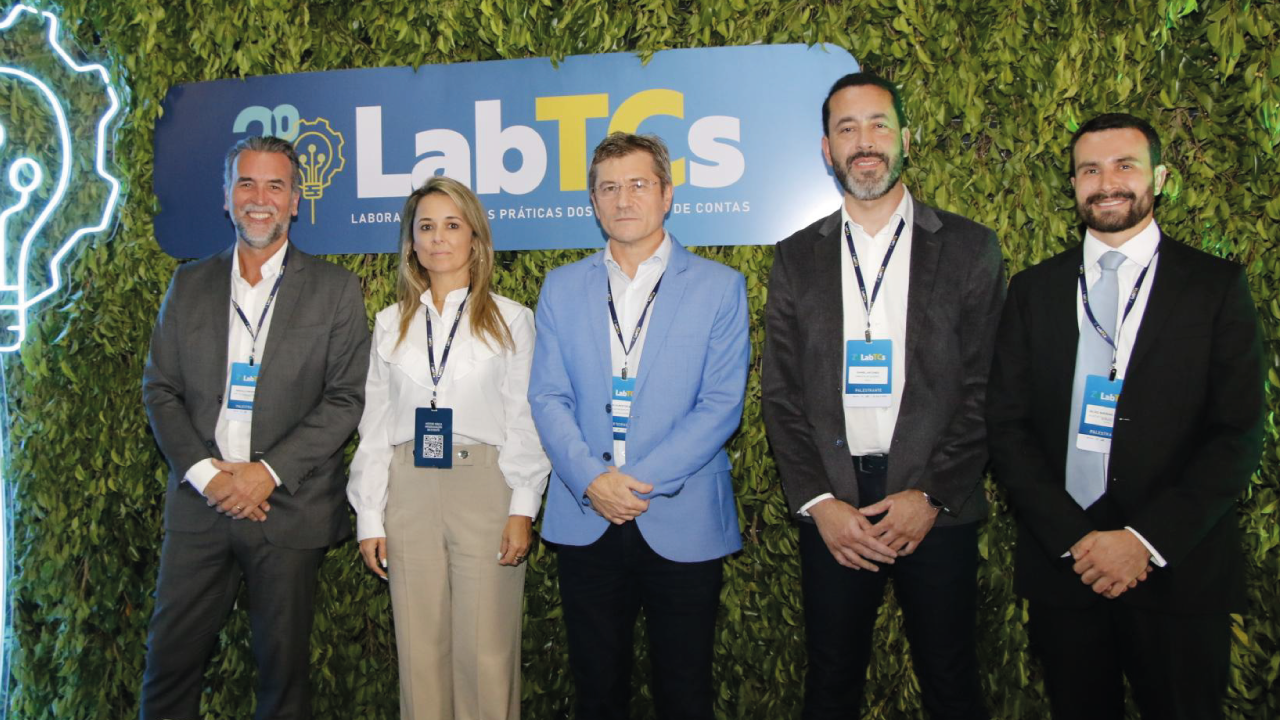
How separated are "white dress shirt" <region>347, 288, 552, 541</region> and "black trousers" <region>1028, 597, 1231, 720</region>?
140cm

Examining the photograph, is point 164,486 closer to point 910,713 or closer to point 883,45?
point 910,713

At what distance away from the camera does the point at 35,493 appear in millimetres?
3283

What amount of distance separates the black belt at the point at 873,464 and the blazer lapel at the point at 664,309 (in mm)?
592

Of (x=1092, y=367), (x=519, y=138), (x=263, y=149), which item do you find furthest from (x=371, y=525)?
(x=1092, y=367)

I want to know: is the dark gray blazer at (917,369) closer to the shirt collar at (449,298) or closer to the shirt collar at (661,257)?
the shirt collar at (661,257)

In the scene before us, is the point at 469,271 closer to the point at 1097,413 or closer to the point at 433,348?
the point at 433,348

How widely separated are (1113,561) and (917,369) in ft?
2.04

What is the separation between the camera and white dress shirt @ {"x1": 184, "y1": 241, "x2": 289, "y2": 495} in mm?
2605

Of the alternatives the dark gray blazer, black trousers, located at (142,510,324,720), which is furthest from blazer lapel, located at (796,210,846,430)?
black trousers, located at (142,510,324,720)

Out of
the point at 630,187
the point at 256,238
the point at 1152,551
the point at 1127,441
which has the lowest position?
the point at 1152,551

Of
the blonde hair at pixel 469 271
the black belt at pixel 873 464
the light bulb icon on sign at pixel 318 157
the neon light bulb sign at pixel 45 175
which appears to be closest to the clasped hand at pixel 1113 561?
the black belt at pixel 873 464

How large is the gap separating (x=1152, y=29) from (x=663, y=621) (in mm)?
2248

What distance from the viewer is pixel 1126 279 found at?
7.03 ft

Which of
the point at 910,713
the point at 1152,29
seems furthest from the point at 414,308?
the point at 1152,29
